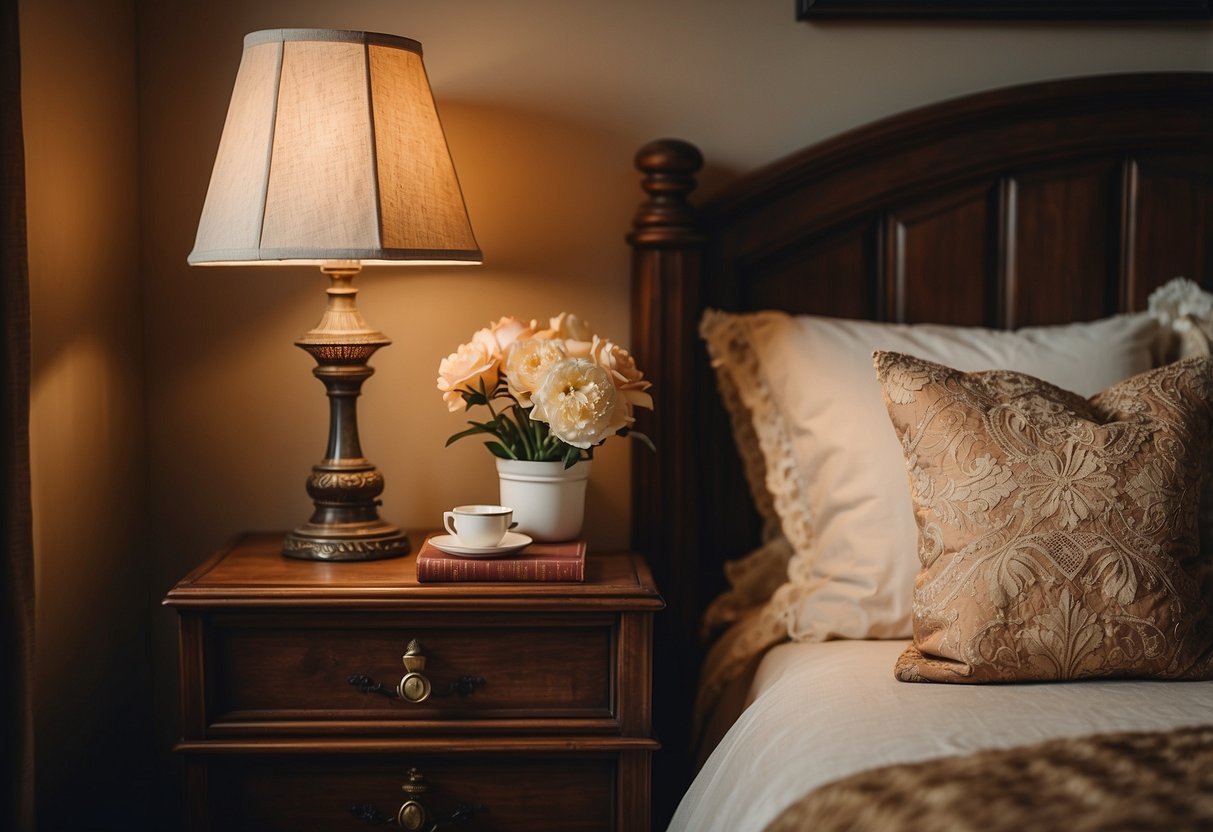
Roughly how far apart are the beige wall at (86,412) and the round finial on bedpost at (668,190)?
84 centimetres

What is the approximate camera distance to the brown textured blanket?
3.24 feet

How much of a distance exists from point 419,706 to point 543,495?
35 centimetres

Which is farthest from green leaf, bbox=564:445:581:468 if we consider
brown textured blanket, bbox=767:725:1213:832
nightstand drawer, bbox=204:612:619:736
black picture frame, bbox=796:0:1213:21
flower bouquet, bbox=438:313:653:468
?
black picture frame, bbox=796:0:1213:21

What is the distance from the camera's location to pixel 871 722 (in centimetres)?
129

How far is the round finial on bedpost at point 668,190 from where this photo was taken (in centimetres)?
183

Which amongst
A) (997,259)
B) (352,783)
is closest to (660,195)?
(997,259)

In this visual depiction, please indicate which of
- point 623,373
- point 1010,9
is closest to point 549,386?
point 623,373

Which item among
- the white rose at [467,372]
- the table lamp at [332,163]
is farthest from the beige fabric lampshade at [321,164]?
the white rose at [467,372]

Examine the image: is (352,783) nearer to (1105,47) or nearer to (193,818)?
(193,818)

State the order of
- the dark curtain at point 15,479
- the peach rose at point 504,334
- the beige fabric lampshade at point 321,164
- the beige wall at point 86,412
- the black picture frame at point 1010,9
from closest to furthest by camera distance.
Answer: the dark curtain at point 15,479 → the beige fabric lampshade at point 321,164 → the beige wall at point 86,412 → the peach rose at point 504,334 → the black picture frame at point 1010,9

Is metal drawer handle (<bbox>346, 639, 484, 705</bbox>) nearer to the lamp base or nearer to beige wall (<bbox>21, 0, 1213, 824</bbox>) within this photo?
the lamp base

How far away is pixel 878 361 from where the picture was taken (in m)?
1.53

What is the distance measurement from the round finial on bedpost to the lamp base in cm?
62

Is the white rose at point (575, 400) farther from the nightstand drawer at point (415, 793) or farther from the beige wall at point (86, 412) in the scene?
the beige wall at point (86, 412)
